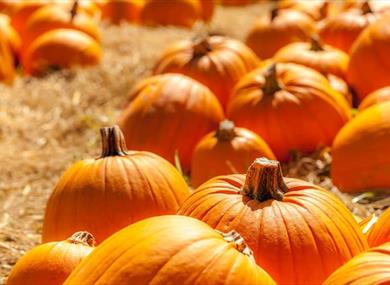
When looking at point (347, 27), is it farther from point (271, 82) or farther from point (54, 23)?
point (54, 23)

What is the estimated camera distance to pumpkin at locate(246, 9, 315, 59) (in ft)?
21.6

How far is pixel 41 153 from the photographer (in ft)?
19.2

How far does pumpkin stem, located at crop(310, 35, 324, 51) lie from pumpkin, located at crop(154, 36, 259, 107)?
0.42 meters

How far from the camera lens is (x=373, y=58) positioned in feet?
16.6

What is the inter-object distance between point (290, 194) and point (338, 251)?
0.77 feet

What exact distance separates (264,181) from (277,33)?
4.26 meters

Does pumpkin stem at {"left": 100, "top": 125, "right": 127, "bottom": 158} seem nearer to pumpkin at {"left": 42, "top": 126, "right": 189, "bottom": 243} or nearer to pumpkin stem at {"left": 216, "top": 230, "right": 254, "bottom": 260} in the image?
pumpkin at {"left": 42, "top": 126, "right": 189, "bottom": 243}

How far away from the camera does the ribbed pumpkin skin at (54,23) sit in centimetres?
827

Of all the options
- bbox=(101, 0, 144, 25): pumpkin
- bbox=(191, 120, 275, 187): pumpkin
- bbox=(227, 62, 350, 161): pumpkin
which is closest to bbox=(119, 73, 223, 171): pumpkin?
bbox=(227, 62, 350, 161): pumpkin

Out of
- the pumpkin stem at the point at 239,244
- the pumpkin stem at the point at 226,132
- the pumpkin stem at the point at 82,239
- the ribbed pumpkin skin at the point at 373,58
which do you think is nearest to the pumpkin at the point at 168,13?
the ribbed pumpkin skin at the point at 373,58

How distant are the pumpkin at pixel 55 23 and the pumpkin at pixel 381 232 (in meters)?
5.95

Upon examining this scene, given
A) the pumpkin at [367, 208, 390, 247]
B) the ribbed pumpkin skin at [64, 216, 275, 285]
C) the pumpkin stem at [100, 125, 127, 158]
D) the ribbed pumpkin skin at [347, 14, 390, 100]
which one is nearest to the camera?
the ribbed pumpkin skin at [64, 216, 275, 285]


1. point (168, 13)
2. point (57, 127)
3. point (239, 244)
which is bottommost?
point (57, 127)

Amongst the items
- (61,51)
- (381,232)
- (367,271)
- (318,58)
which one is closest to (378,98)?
(318,58)
